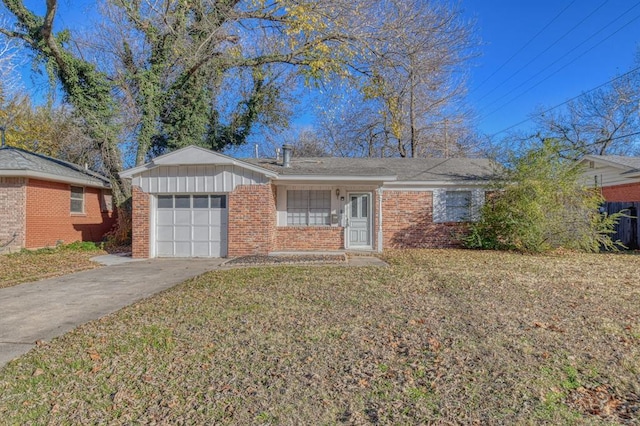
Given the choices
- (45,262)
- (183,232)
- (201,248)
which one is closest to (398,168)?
(201,248)

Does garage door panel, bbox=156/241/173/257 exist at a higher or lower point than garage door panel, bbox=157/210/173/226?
lower

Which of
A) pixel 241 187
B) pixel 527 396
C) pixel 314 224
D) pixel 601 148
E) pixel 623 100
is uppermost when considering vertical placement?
pixel 623 100

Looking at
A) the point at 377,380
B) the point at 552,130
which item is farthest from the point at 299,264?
the point at 552,130

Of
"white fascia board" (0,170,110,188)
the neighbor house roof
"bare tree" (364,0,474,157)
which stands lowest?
"white fascia board" (0,170,110,188)

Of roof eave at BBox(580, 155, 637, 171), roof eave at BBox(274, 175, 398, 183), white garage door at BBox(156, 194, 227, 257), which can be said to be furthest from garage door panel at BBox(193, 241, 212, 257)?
roof eave at BBox(580, 155, 637, 171)

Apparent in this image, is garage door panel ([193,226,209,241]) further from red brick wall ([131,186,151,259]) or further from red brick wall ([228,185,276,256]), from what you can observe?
red brick wall ([131,186,151,259])

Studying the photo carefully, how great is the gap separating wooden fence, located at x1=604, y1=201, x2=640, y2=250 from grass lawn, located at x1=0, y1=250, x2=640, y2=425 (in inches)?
349

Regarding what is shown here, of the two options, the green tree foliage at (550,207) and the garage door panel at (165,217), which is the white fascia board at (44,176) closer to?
the garage door panel at (165,217)

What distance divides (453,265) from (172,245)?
336 inches

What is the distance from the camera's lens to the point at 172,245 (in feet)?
39.4

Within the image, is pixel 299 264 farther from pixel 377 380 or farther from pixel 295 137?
pixel 295 137

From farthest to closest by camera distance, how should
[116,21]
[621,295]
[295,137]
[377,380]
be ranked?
[295,137] < [116,21] < [621,295] < [377,380]

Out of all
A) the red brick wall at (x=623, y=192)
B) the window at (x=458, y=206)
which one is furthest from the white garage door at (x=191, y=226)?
the red brick wall at (x=623, y=192)

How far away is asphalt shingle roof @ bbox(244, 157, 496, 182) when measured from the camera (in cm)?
1225
